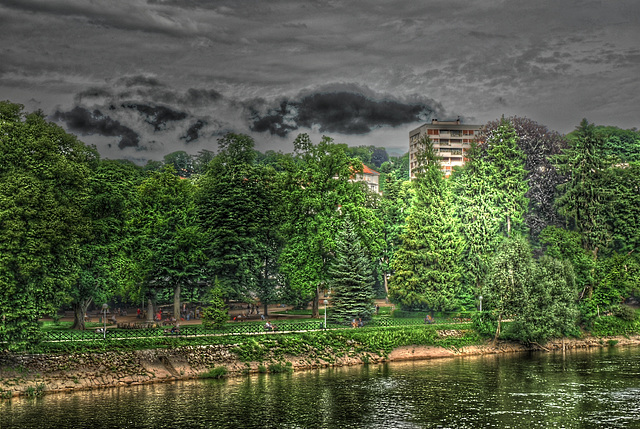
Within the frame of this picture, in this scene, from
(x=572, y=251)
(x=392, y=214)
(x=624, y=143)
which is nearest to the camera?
(x=572, y=251)

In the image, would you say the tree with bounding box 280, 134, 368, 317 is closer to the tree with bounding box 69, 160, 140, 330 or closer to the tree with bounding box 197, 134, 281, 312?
the tree with bounding box 197, 134, 281, 312

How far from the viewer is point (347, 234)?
67938 millimetres

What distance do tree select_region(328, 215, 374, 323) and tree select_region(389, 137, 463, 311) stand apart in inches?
315

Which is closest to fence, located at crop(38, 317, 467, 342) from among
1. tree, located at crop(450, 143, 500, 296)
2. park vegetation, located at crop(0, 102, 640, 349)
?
park vegetation, located at crop(0, 102, 640, 349)

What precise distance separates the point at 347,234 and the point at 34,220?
30.5 meters

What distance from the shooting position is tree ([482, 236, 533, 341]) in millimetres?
65875

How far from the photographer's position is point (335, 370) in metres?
57.8

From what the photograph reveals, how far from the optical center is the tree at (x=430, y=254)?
72938mm

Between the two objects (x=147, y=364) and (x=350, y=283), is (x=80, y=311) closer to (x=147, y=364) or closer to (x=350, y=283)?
(x=147, y=364)

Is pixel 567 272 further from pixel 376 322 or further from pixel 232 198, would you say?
pixel 232 198

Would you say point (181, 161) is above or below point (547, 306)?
above

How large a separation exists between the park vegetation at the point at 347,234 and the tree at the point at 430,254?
17cm

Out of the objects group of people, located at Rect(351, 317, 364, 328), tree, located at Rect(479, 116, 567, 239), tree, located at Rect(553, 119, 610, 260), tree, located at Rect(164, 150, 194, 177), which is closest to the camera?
group of people, located at Rect(351, 317, 364, 328)

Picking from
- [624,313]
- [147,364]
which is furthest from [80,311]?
[624,313]
